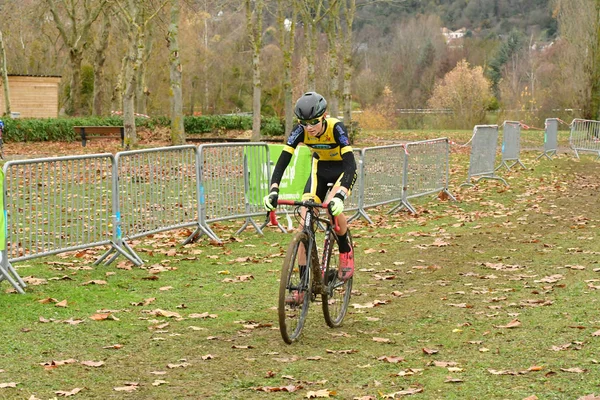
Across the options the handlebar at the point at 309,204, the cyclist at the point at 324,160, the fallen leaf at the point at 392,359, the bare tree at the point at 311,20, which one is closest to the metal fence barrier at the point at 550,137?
the bare tree at the point at 311,20

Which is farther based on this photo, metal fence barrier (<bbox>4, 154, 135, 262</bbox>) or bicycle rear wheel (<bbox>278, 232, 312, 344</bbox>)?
metal fence barrier (<bbox>4, 154, 135, 262</bbox>)

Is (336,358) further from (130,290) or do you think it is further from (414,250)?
(414,250)

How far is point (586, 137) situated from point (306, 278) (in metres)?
26.9

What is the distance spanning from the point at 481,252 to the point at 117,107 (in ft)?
167

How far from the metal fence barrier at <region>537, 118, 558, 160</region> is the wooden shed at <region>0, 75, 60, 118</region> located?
30.2 metres

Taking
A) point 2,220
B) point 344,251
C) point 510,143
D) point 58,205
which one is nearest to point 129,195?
point 58,205

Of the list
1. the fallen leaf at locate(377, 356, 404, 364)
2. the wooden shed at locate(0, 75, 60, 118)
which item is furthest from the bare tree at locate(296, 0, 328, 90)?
the fallen leaf at locate(377, 356, 404, 364)

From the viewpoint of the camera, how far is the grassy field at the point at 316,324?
22.0 ft

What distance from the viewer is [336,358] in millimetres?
7492

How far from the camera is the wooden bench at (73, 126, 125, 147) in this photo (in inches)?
1537

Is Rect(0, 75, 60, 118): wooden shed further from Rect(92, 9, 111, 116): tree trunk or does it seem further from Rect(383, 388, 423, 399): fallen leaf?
Rect(383, 388, 423, 399): fallen leaf

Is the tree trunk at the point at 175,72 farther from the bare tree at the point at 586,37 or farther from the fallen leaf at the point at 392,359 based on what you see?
the bare tree at the point at 586,37

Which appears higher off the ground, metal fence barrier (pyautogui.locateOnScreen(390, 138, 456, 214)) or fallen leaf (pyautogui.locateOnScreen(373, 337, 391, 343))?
metal fence barrier (pyautogui.locateOnScreen(390, 138, 456, 214))

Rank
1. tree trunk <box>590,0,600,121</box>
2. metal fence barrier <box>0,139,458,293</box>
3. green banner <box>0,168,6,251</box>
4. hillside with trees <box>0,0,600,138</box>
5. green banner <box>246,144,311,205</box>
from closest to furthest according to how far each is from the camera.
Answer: green banner <box>0,168,6,251</box>, metal fence barrier <box>0,139,458,293</box>, green banner <box>246,144,311,205</box>, hillside with trees <box>0,0,600,138</box>, tree trunk <box>590,0,600,121</box>
